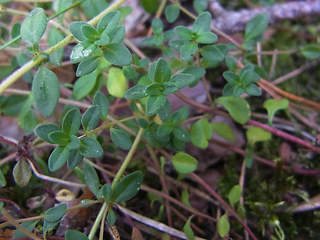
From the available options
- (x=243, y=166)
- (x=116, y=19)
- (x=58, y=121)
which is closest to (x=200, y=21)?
(x=116, y=19)

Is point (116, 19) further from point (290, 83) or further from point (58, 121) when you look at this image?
point (290, 83)

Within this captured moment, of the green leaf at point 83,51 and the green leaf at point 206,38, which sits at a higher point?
the green leaf at point 83,51

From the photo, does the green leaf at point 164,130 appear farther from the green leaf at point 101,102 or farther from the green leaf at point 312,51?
the green leaf at point 312,51

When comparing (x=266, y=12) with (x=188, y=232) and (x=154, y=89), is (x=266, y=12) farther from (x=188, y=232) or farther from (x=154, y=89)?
(x=188, y=232)

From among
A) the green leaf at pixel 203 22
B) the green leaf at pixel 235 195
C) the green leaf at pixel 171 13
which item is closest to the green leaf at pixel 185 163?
the green leaf at pixel 235 195

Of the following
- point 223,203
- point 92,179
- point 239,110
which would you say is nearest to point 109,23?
point 92,179

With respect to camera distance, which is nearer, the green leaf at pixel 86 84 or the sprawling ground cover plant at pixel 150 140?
the sprawling ground cover plant at pixel 150 140
